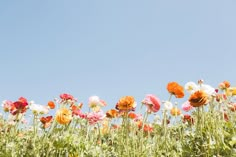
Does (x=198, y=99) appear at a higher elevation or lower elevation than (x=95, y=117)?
lower

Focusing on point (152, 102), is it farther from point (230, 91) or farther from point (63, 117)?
point (230, 91)

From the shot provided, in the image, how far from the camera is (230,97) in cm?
475

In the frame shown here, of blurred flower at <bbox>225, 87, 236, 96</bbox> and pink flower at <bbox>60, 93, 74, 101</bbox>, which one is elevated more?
blurred flower at <bbox>225, 87, 236, 96</bbox>

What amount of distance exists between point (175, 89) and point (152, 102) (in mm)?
331

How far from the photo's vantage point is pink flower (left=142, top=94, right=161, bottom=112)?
3.62 metres

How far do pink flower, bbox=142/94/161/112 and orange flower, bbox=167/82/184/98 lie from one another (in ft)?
0.75

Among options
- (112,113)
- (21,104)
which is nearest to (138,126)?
(112,113)

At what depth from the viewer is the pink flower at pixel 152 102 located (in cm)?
362

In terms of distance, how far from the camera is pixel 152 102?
3635 mm

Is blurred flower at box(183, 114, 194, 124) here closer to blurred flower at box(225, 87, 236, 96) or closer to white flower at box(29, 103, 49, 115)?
blurred flower at box(225, 87, 236, 96)

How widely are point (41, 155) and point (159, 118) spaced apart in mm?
2132

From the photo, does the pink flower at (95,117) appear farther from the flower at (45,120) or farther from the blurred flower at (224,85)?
the blurred flower at (224,85)

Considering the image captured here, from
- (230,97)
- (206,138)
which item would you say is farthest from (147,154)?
(230,97)

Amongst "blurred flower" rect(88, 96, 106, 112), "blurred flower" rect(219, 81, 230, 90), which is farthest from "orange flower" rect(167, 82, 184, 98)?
"blurred flower" rect(219, 81, 230, 90)
